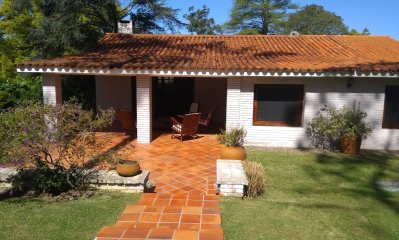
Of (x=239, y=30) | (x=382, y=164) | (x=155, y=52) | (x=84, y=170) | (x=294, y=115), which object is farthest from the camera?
(x=239, y=30)

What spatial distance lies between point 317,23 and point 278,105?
134 feet

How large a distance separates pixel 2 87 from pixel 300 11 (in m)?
45.1

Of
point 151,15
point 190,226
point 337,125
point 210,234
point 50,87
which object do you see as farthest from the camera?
point 151,15

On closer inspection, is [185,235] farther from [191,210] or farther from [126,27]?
[126,27]

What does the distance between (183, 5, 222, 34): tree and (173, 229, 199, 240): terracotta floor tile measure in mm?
46169

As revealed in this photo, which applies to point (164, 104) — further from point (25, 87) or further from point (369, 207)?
point (369, 207)

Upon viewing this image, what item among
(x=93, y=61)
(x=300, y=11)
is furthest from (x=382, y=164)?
(x=300, y=11)

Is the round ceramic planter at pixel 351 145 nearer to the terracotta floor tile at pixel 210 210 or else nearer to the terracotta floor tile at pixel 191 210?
the terracotta floor tile at pixel 210 210

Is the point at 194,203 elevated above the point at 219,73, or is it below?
below

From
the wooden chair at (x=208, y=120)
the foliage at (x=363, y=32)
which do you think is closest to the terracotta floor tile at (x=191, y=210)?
the wooden chair at (x=208, y=120)

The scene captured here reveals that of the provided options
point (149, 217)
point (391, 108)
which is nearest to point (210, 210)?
point (149, 217)

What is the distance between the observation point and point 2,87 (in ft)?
49.6

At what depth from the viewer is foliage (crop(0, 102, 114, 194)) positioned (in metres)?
5.83

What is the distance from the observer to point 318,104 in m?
11.3
